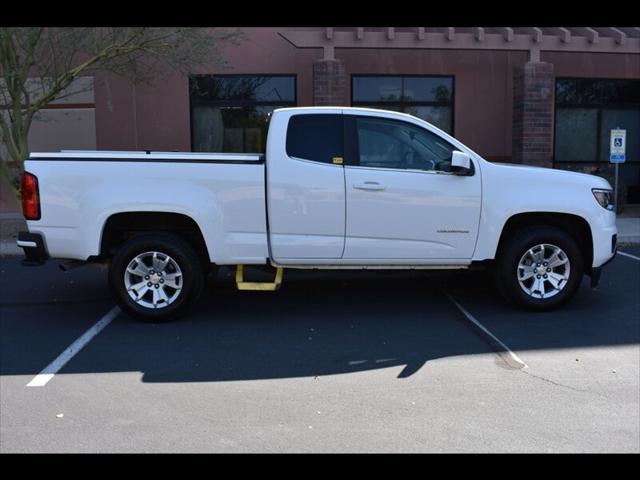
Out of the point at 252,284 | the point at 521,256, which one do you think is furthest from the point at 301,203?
the point at 521,256

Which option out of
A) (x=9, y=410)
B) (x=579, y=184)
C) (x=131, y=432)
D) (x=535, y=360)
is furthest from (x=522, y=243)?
(x=9, y=410)

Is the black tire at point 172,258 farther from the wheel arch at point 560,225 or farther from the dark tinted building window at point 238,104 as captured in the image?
the dark tinted building window at point 238,104

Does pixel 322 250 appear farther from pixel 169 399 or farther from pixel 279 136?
pixel 169 399

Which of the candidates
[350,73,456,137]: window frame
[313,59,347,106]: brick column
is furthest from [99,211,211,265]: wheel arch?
[350,73,456,137]: window frame

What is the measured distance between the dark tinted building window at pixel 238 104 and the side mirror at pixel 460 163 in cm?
868

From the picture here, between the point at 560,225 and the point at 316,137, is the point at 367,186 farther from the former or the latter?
the point at 560,225

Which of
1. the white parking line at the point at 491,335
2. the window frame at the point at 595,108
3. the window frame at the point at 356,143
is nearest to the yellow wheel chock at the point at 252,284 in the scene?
the window frame at the point at 356,143

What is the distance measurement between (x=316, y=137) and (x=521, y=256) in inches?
92.3

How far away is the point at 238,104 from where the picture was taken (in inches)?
566

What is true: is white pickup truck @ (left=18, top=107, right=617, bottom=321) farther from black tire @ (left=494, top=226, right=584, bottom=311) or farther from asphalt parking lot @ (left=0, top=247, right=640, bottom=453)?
asphalt parking lot @ (left=0, top=247, right=640, bottom=453)

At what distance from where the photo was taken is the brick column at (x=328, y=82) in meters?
13.0

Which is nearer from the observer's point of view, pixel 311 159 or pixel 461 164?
pixel 461 164

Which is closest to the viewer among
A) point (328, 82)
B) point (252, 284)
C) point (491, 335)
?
point (491, 335)

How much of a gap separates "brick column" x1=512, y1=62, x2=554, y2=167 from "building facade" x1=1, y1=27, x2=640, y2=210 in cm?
2
